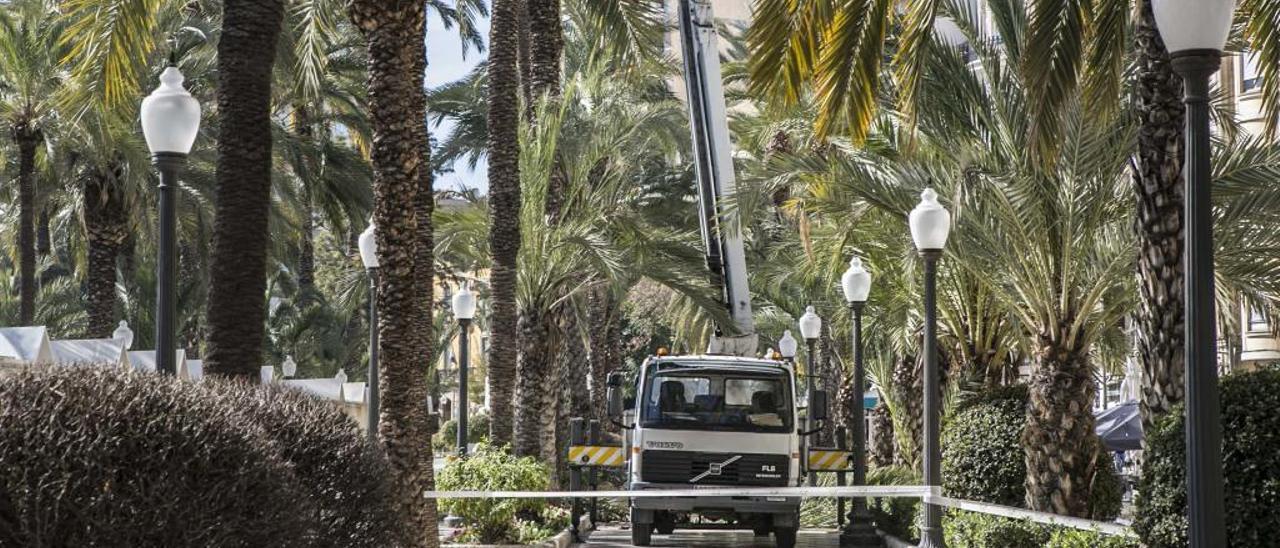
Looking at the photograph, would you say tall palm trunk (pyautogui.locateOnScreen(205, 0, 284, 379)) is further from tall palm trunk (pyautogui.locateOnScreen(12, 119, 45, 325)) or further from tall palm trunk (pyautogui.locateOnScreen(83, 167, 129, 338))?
tall palm trunk (pyautogui.locateOnScreen(83, 167, 129, 338))

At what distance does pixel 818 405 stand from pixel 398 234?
26.0 feet

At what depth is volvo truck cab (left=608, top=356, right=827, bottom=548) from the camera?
19.2 meters

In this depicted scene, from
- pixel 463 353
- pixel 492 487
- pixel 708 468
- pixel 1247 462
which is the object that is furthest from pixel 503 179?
pixel 1247 462

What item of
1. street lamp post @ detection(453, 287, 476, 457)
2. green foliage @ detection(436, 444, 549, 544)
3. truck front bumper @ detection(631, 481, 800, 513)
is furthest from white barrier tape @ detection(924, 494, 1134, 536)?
street lamp post @ detection(453, 287, 476, 457)

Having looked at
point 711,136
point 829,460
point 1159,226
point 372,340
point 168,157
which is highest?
point 711,136

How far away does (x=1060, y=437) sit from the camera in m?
15.6

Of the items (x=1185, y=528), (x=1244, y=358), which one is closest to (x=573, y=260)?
(x=1185, y=528)

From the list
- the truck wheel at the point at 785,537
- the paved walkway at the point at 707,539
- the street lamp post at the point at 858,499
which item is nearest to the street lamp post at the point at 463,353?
the paved walkway at the point at 707,539

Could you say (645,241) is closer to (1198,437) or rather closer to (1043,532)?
(1043,532)

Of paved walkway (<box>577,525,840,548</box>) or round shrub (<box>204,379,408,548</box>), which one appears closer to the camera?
round shrub (<box>204,379,408,548</box>)

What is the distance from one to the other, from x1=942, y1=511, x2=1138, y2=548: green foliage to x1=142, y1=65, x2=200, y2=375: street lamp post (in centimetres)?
715

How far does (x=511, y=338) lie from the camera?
76.7 ft

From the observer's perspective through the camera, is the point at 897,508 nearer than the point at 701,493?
No

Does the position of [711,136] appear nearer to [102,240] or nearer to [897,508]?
[897,508]
